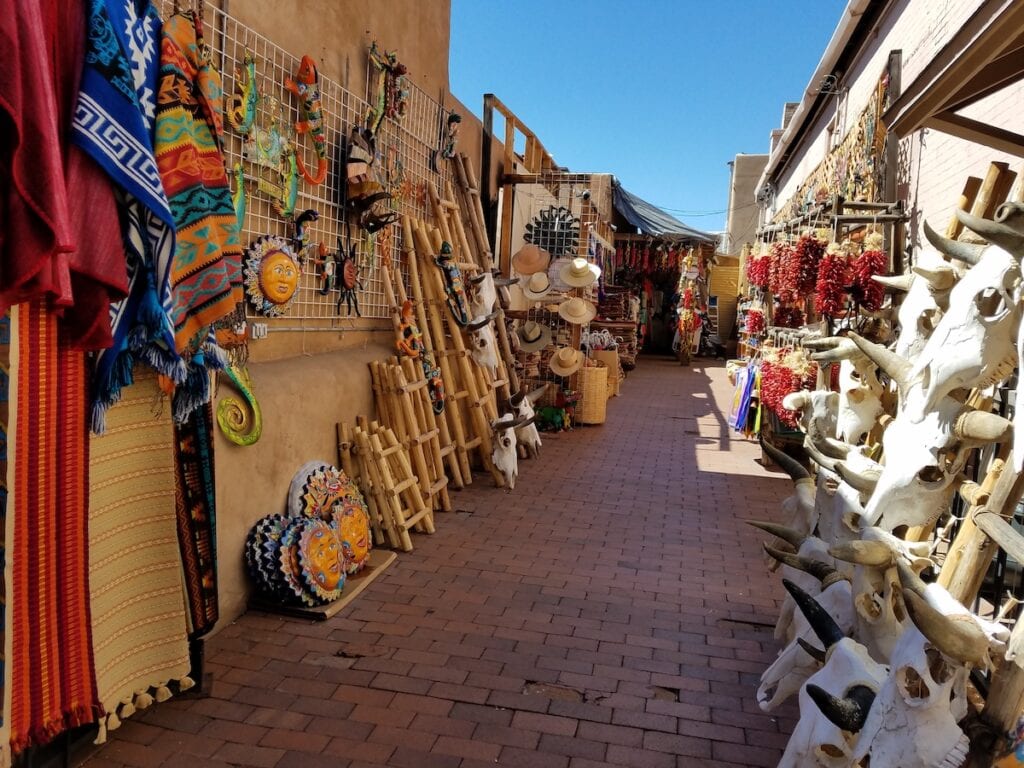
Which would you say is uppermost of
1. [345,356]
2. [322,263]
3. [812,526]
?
[322,263]

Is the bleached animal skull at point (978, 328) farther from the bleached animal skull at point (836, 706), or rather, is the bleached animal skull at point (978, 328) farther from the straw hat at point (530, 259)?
the straw hat at point (530, 259)

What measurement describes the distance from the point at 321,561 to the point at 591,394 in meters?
6.23

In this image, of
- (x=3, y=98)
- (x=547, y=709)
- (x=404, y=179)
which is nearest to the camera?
(x=3, y=98)

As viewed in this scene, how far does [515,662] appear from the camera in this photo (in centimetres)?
329

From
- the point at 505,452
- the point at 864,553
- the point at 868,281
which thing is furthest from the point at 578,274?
the point at 864,553

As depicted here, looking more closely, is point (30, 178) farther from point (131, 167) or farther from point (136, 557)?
point (136, 557)

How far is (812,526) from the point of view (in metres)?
3.15

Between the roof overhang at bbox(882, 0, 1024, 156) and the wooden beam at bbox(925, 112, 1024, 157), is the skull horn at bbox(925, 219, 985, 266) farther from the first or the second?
the wooden beam at bbox(925, 112, 1024, 157)

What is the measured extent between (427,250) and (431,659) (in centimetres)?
363

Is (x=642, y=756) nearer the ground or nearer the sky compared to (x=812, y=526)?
nearer the ground

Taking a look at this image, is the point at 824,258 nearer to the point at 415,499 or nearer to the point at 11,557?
the point at 415,499

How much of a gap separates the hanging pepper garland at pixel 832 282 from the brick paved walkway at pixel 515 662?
1747 mm

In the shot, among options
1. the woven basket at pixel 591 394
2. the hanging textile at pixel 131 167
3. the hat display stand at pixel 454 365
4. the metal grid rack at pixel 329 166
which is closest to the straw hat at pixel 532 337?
the woven basket at pixel 591 394

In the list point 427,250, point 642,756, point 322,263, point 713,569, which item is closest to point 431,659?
point 642,756
